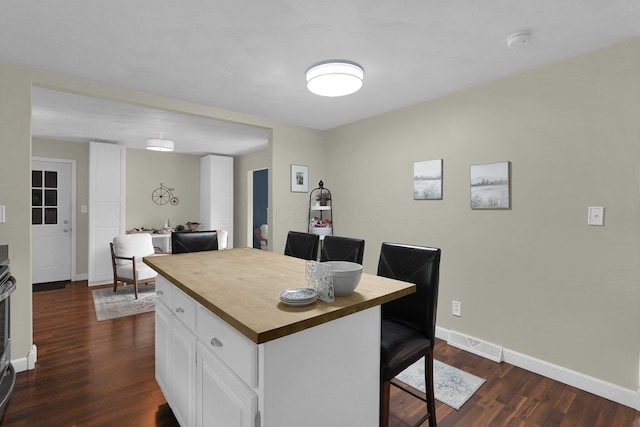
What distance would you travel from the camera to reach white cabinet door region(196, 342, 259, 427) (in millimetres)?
1031

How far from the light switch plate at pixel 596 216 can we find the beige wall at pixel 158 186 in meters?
6.15

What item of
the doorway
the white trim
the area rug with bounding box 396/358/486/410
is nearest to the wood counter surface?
the area rug with bounding box 396/358/486/410

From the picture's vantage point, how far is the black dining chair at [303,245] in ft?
8.52

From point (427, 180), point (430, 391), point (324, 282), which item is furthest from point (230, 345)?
point (427, 180)

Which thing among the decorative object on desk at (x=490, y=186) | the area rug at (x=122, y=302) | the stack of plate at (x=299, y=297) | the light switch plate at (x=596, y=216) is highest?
the decorative object on desk at (x=490, y=186)

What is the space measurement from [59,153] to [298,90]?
445cm

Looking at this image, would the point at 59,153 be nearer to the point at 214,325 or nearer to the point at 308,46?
the point at 308,46

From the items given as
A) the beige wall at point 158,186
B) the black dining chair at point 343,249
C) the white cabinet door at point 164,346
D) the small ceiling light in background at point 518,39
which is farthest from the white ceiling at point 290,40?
the beige wall at point 158,186

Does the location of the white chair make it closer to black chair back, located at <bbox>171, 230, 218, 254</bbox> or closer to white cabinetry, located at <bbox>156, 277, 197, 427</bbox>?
black chair back, located at <bbox>171, 230, 218, 254</bbox>

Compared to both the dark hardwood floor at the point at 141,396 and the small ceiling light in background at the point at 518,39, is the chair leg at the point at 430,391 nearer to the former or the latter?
the dark hardwood floor at the point at 141,396

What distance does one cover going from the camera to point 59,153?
198 inches

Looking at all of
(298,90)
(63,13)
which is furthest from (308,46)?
(63,13)

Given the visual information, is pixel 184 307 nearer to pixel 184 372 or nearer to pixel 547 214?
pixel 184 372

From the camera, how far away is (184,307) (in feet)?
5.13
